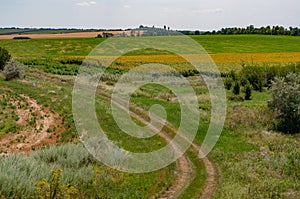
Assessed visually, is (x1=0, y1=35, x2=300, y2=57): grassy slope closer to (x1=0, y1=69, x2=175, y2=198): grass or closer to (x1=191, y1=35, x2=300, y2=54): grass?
(x1=191, y1=35, x2=300, y2=54): grass

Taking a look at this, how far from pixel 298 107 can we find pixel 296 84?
200 centimetres

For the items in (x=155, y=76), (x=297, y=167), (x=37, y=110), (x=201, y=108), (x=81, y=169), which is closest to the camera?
(x=81, y=169)

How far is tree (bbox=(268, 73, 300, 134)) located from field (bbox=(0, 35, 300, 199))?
3.52 feet

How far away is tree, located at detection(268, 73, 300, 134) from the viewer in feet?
81.5

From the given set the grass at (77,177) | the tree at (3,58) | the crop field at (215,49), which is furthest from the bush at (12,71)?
the crop field at (215,49)

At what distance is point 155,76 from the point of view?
175 feet

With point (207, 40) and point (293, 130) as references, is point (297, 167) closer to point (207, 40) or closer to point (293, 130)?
point (293, 130)

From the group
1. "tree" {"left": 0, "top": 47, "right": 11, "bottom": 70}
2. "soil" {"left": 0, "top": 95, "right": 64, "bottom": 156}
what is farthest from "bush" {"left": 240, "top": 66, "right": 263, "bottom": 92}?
"tree" {"left": 0, "top": 47, "right": 11, "bottom": 70}

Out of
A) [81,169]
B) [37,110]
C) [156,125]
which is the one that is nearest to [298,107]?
[156,125]

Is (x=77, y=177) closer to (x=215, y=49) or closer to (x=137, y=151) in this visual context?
(x=137, y=151)

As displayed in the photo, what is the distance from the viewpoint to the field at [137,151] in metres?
13.1

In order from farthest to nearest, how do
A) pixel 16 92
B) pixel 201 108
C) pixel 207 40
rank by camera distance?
pixel 207 40 < pixel 16 92 < pixel 201 108

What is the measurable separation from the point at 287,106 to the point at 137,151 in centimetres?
1314

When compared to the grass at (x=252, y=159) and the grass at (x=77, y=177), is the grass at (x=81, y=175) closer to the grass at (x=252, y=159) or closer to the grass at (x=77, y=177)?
the grass at (x=77, y=177)
